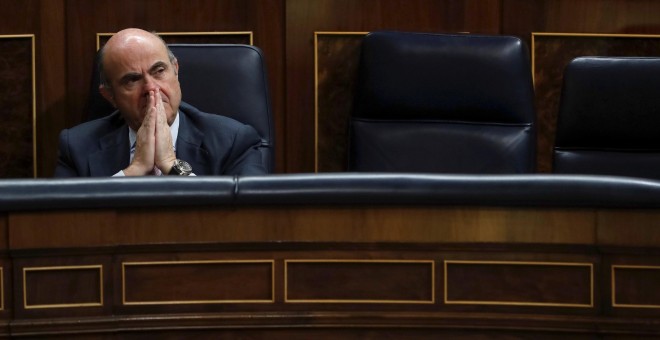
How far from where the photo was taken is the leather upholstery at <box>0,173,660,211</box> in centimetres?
118

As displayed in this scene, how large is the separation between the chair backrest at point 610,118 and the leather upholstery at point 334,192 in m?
0.72

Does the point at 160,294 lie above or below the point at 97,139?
below

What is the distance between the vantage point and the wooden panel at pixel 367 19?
2160 mm

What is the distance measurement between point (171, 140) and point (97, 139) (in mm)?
148

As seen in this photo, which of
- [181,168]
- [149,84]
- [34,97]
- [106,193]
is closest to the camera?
[106,193]

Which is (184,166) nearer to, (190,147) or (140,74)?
(190,147)

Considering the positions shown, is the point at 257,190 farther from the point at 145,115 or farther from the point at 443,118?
the point at 443,118

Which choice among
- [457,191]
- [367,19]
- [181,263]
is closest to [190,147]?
[367,19]

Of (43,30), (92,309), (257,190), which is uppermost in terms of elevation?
(43,30)

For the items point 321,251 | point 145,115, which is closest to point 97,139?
point 145,115

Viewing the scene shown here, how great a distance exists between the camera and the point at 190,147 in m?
1.86

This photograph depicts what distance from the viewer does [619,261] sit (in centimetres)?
119

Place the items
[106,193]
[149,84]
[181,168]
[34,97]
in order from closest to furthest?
[106,193], [181,168], [149,84], [34,97]

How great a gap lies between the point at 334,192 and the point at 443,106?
→ 79 cm
